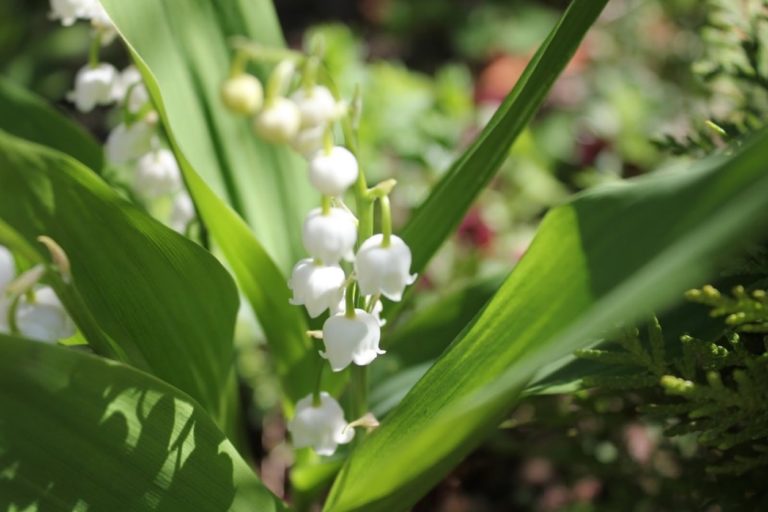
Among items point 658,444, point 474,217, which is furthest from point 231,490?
point 474,217

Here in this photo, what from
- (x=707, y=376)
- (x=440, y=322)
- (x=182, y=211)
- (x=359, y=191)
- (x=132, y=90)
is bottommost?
(x=707, y=376)

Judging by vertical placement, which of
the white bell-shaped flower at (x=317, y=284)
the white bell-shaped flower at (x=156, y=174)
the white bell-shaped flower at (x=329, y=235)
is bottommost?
the white bell-shaped flower at (x=317, y=284)

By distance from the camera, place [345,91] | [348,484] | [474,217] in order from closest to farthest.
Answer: [348,484]
[345,91]
[474,217]

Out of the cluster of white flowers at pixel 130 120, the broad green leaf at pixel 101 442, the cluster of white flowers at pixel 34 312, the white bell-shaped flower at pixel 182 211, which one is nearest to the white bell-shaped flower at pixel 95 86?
the cluster of white flowers at pixel 130 120

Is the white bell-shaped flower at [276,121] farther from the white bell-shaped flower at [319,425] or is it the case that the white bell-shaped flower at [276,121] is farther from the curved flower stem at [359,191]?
the white bell-shaped flower at [319,425]

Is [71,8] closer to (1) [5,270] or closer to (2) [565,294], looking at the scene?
(1) [5,270]

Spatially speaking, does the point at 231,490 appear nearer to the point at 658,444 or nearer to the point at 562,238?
the point at 562,238

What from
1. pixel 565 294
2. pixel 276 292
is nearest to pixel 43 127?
Answer: pixel 276 292
